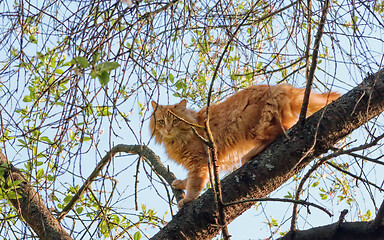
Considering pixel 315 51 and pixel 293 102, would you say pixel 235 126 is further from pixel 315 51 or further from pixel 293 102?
pixel 315 51

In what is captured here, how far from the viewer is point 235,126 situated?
3549 mm

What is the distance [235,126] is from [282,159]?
1204 millimetres

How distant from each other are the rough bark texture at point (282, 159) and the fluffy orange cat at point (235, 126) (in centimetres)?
48

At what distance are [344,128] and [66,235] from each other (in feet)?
6.00

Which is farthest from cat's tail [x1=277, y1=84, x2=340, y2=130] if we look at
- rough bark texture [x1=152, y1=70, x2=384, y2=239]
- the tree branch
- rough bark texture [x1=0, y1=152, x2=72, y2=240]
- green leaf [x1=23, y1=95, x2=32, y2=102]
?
green leaf [x1=23, y1=95, x2=32, y2=102]

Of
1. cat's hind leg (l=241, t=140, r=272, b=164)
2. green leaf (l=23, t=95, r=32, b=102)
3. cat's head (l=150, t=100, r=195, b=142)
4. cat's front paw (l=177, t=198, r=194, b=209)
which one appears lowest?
cat's front paw (l=177, t=198, r=194, b=209)

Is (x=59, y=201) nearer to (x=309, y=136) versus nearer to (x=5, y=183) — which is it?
(x=5, y=183)

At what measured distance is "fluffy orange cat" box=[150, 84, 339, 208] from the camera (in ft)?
10.4

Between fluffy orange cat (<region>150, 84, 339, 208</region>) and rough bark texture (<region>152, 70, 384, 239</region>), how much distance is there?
48 cm

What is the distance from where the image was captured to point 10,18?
6.64ft

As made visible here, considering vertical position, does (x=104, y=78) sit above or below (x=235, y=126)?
above

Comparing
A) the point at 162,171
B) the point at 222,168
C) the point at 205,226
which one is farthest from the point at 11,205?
the point at 222,168

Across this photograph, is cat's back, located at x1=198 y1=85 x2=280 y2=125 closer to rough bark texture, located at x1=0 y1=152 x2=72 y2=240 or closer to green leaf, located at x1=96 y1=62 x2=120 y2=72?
rough bark texture, located at x1=0 y1=152 x2=72 y2=240

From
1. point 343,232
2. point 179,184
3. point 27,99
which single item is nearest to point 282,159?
point 343,232
